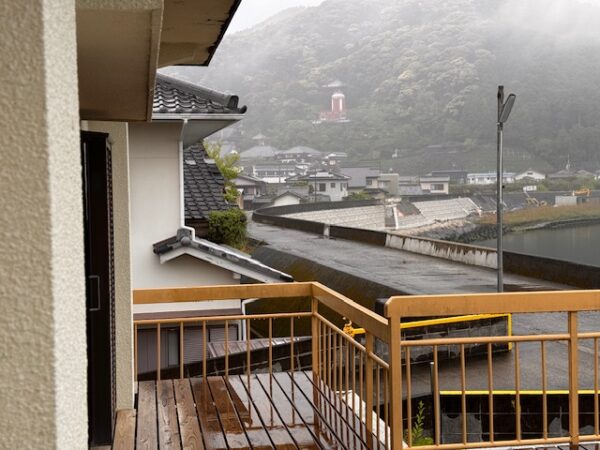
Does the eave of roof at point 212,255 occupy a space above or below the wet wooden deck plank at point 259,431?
above

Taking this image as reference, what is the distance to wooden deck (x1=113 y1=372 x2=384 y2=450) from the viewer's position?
138 inches

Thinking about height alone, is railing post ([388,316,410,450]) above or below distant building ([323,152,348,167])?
below

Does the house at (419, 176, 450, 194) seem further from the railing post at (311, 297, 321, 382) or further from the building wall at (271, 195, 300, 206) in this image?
the railing post at (311, 297, 321, 382)

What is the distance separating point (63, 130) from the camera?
0.84m

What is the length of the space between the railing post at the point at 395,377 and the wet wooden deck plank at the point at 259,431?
549mm

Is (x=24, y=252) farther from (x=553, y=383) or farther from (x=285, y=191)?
(x=285, y=191)

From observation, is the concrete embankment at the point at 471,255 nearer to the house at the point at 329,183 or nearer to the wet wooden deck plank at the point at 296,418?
the wet wooden deck plank at the point at 296,418

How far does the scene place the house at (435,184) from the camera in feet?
241

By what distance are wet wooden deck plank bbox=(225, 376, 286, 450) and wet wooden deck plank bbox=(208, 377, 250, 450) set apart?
3cm

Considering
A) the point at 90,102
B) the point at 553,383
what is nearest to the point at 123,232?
the point at 90,102

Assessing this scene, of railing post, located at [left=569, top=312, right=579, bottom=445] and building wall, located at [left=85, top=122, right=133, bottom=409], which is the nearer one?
railing post, located at [left=569, top=312, right=579, bottom=445]

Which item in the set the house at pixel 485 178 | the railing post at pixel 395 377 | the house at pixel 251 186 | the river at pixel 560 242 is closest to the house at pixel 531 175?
the house at pixel 485 178

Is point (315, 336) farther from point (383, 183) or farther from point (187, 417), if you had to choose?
point (383, 183)

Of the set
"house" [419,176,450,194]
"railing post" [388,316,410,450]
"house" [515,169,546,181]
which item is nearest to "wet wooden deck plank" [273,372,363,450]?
"railing post" [388,316,410,450]
